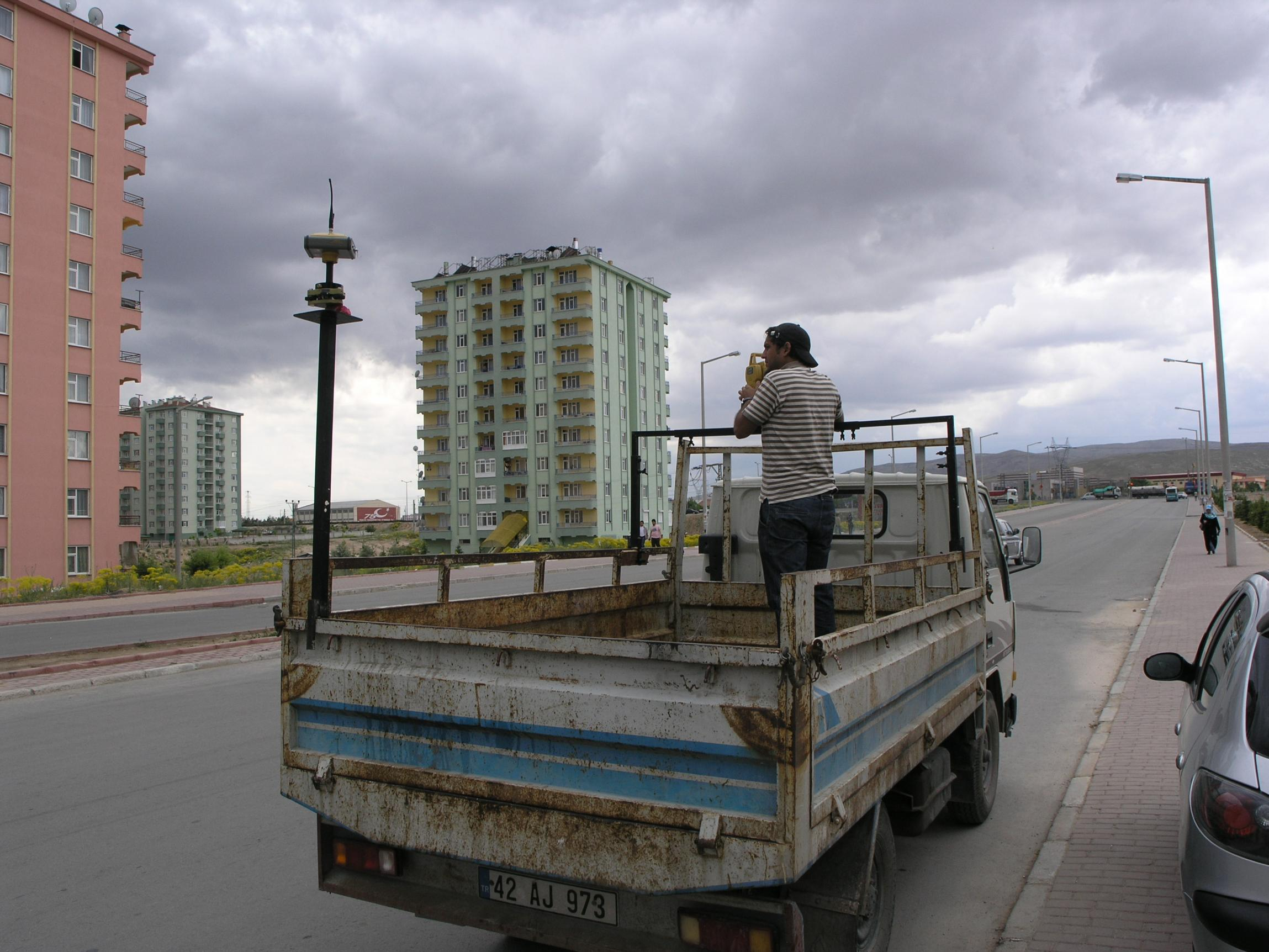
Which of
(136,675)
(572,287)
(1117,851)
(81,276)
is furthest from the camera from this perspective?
(572,287)

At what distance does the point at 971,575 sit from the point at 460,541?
7897 centimetres

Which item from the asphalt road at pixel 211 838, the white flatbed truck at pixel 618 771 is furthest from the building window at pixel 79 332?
the white flatbed truck at pixel 618 771

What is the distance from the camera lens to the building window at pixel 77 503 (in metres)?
39.1

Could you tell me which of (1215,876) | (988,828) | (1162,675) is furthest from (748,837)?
(988,828)

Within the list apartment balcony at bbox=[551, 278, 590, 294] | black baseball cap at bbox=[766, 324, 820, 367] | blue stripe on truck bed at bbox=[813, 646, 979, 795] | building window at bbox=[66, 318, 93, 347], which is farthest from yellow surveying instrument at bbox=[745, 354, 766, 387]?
apartment balcony at bbox=[551, 278, 590, 294]

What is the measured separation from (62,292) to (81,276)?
1.29 meters

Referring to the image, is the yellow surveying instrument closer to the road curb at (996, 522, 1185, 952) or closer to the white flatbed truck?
the white flatbed truck

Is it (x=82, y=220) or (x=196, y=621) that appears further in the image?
(x=82, y=220)

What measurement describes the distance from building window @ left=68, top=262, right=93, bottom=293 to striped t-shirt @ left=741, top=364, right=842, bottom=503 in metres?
43.8

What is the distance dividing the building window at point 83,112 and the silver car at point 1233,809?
157 feet

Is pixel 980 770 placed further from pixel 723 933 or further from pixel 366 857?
pixel 366 857

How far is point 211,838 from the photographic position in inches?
212

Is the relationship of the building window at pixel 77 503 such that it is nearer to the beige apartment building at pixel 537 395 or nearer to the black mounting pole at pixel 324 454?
the beige apartment building at pixel 537 395

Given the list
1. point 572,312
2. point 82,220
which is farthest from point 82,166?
point 572,312
